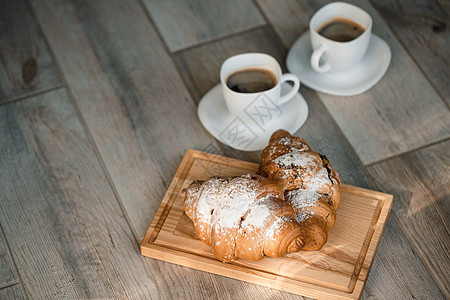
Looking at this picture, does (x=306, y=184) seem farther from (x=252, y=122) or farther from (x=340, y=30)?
(x=340, y=30)

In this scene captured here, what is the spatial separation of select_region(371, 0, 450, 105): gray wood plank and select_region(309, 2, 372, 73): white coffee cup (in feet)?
0.63

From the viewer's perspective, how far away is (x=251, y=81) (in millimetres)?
1252

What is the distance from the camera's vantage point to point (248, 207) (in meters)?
0.96

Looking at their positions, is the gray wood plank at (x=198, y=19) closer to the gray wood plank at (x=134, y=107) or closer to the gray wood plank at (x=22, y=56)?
the gray wood plank at (x=134, y=107)

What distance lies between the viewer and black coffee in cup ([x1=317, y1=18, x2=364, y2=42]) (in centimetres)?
133

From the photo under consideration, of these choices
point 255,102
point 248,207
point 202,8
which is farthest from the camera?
point 202,8

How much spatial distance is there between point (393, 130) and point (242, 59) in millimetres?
411

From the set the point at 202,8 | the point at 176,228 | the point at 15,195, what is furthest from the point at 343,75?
the point at 15,195

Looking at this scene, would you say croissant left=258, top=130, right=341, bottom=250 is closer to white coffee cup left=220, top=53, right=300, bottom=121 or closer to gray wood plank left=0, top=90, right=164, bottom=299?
white coffee cup left=220, top=53, right=300, bottom=121

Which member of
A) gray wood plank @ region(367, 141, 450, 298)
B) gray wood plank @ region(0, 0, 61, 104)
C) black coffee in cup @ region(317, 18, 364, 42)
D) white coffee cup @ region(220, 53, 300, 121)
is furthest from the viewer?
gray wood plank @ region(0, 0, 61, 104)

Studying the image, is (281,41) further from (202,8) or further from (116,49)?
(116,49)

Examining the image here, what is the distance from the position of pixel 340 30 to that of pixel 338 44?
0.08 metres

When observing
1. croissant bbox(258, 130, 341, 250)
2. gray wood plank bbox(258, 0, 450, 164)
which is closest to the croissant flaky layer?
croissant bbox(258, 130, 341, 250)

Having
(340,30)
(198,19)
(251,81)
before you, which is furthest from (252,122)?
(198,19)
